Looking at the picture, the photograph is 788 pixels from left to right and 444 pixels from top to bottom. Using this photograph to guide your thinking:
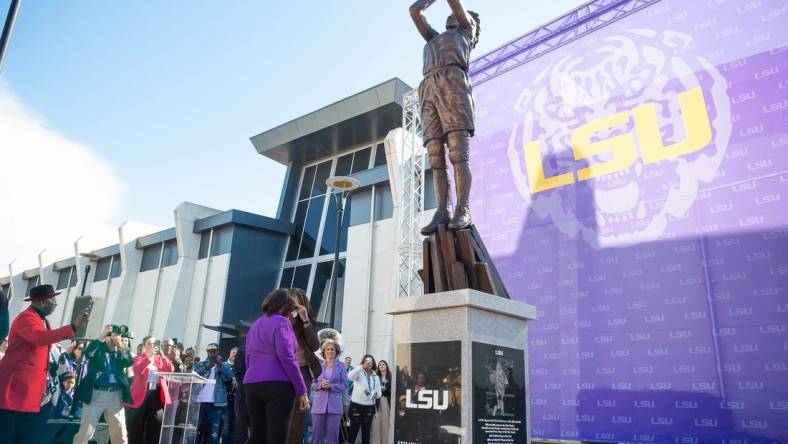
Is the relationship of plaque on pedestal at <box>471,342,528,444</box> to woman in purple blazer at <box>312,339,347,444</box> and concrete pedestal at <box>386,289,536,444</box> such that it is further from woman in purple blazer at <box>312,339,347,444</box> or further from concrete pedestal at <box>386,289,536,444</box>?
woman in purple blazer at <box>312,339,347,444</box>

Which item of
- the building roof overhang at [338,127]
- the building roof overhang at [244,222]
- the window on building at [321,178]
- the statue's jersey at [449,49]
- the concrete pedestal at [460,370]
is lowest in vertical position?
the concrete pedestal at [460,370]

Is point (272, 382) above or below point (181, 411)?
above

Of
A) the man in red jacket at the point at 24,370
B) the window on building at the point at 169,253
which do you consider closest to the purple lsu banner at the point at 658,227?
the man in red jacket at the point at 24,370

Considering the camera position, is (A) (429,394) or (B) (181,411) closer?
(A) (429,394)

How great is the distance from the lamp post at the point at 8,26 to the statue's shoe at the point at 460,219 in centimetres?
534

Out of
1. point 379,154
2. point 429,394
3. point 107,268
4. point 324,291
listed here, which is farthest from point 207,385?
point 107,268

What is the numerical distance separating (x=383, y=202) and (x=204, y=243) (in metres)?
8.97

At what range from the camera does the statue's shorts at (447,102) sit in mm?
4840

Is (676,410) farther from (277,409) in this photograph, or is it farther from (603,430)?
(277,409)

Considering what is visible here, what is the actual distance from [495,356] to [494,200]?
7.08 m

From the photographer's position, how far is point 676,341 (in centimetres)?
786

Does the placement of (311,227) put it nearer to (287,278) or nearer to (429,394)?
(287,278)

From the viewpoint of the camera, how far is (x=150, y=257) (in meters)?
25.0

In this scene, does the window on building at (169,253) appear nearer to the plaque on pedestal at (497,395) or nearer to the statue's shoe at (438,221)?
the statue's shoe at (438,221)
